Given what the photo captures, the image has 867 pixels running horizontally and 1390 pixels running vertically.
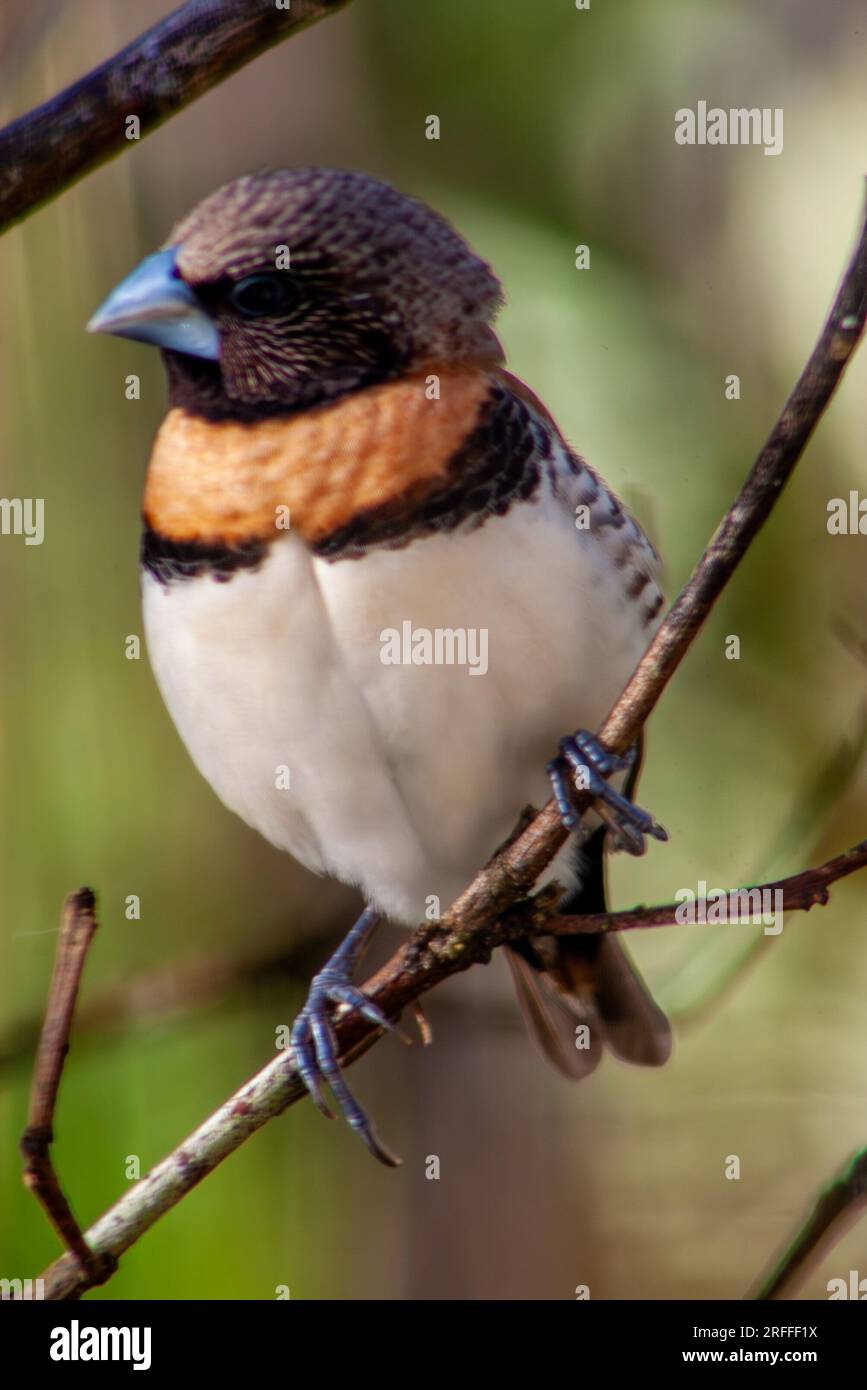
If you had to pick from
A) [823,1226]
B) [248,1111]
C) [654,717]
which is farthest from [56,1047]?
[654,717]

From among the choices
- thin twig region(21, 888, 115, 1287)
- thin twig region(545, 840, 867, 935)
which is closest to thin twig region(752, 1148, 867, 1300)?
thin twig region(545, 840, 867, 935)

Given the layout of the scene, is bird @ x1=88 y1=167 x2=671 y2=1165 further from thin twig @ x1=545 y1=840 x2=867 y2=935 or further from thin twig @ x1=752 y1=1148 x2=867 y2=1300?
thin twig @ x1=752 y1=1148 x2=867 y2=1300

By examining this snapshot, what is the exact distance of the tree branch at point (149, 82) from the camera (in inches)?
40.3

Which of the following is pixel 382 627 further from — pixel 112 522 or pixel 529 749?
pixel 112 522

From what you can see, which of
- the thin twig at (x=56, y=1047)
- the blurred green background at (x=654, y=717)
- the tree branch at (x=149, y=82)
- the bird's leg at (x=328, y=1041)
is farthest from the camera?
the blurred green background at (x=654, y=717)

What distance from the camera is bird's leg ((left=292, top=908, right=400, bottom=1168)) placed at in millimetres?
1128

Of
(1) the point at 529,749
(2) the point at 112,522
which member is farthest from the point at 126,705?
(1) the point at 529,749

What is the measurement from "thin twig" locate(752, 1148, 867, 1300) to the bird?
29 centimetres

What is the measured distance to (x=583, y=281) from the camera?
4.42 ft

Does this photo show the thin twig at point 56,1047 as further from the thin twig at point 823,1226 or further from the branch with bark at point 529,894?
the thin twig at point 823,1226

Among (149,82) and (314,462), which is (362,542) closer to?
(314,462)

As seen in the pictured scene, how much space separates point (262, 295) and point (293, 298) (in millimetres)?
24

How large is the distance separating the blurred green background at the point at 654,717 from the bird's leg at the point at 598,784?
24cm

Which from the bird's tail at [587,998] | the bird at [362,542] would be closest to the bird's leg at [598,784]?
the bird at [362,542]
